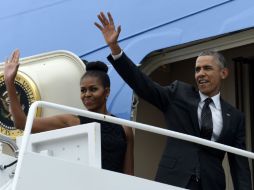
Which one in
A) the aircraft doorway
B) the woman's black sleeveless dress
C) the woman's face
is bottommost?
the woman's black sleeveless dress

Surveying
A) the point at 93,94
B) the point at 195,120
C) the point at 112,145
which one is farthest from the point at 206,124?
the point at 93,94

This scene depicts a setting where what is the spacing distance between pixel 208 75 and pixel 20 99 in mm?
1371

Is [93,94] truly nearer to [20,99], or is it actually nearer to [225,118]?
[225,118]

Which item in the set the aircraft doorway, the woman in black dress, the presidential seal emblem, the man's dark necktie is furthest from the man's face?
the aircraft doorway

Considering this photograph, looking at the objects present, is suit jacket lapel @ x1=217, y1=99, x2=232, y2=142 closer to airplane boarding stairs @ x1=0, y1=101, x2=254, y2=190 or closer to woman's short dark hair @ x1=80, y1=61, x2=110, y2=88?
airplane boarding stairs @ x1=0, y1=101, x2=254, y2=190

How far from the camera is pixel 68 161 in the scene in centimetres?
296

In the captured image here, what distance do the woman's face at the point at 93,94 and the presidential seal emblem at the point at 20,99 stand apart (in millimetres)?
738

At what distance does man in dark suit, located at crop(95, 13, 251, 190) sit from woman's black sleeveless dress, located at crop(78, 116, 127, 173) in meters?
0.20

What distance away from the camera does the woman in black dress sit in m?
3.44

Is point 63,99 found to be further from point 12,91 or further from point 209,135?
point 209,135

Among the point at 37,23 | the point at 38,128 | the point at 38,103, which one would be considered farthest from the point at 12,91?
the point at 37,23

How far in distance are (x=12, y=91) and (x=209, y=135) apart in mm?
981

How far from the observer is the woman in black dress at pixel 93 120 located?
3.44m

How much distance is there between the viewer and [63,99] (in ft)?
14.3
